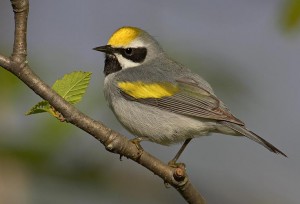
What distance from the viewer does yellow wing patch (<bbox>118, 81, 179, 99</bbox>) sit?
16.2ft

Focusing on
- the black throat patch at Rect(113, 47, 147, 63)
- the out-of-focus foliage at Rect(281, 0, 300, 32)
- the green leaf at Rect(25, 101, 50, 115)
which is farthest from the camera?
the black throat patch at Rect(113, 47, 147, 63)

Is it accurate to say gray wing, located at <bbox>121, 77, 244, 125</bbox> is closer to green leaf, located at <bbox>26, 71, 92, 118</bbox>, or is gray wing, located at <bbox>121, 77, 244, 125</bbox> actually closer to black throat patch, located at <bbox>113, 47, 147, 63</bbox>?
black throat patch, located at <bbox>113, 47, 147, 63</bbox>

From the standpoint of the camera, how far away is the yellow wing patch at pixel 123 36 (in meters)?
5.29

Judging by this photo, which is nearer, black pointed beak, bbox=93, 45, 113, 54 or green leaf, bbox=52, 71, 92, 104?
green leaf, bbox=52, 71, 92, 104

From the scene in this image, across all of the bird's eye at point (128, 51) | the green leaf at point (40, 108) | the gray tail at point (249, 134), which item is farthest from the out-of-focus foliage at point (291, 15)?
the green leaf at point (40, 108)

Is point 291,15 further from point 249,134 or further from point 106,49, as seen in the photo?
point 106,49

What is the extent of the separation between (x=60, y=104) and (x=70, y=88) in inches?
5.9

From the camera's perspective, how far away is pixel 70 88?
9.76 feet

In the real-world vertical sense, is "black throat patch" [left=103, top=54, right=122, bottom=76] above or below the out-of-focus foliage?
below

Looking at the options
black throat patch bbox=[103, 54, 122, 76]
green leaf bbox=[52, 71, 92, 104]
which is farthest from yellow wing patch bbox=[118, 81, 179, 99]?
green leaf bbox=[52, 71, 92, 104]

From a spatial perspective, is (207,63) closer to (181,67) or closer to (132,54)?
(181,67)

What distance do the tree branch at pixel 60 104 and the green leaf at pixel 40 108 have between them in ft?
0.39

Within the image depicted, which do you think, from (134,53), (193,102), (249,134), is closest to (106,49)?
(134,53)

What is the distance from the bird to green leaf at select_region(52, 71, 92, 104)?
1.35 meters
